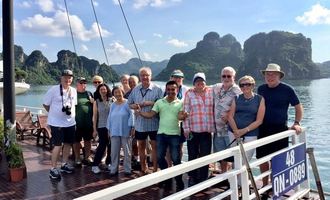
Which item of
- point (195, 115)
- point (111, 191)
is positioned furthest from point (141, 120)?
point (111, 191)

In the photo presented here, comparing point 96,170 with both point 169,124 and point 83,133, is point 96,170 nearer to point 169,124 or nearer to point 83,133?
point 83,133

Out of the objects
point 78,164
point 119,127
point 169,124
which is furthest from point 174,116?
point 78,164

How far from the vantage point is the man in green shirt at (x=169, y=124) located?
424cm

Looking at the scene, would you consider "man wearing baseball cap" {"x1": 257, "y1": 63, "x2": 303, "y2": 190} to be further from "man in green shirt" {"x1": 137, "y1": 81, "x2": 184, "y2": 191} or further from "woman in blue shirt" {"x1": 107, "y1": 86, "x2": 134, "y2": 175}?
"woman in blue shirt" {"x1": 107, "y1": 86, "x2": 134, "y2": 175}

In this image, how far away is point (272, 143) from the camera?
3.84 metres

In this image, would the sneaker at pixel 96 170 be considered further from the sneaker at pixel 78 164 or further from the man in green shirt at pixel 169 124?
the man in green shirt at pixel 169 124

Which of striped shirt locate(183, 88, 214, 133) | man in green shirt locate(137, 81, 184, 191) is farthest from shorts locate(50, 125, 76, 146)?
striped shirt locate(183, 88, 214, 133)

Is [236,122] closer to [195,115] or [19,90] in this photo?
[195,115]

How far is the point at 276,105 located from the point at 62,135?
278 centimetres

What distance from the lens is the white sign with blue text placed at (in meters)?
3.21

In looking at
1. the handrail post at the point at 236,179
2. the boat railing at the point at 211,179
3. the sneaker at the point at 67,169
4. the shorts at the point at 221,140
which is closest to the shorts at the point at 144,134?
the shorts at the point at 221,140

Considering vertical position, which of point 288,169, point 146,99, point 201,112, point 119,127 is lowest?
point 288,169

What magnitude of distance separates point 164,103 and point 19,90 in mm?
9689

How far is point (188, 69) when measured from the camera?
87.2 meters
